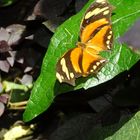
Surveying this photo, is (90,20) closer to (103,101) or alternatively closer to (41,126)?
(103,101)

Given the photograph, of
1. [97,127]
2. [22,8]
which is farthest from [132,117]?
[22,8]

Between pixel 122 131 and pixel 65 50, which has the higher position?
pixel 65 50

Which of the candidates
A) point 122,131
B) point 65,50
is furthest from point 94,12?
point 122,131

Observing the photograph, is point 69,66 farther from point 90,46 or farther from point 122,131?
point 122,131

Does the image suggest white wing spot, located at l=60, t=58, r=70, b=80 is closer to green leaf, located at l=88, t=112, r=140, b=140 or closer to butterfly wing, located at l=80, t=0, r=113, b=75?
butterfly wing, located at l=80, t=0, r=113, b=75

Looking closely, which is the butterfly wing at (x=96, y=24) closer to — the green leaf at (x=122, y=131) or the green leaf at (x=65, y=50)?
the green leaf at (x=65, y=50)

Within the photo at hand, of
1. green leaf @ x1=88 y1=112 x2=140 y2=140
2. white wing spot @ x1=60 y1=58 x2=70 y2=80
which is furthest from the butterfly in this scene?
green leaf @ x1=88 y1=112 x2=140 y2=140

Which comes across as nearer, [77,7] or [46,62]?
[46,62]

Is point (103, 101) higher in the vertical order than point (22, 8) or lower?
lower
